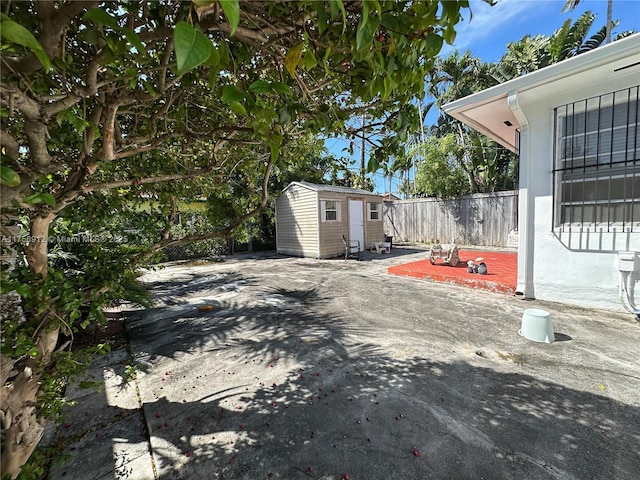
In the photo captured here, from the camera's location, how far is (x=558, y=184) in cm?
482

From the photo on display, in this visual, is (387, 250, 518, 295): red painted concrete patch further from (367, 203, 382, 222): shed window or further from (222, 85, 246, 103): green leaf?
(222, 85, 246, 103): green leaf

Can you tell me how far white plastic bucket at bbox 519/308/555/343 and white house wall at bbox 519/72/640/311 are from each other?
1.76 meters

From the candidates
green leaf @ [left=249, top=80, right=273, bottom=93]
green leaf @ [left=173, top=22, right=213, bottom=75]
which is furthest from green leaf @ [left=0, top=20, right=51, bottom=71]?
green leaf @ [left=249, top=80, right=273, bottom=93]

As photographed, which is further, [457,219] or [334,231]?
[457,219]

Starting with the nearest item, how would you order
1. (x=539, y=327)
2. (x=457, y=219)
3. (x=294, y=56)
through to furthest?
(x=294, y=56) → (x=539, y=327) → (x=457, y=219)

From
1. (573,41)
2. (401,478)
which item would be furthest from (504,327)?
(573,41)

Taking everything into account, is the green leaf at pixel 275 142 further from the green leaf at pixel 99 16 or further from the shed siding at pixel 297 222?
the shed siding at pixel 297 222

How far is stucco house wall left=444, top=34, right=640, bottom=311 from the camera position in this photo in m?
4.11

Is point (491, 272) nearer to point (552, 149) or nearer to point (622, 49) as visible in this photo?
point (552, 149)

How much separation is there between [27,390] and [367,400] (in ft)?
7.48

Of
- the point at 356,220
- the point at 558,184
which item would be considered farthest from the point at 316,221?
the point at 558,184

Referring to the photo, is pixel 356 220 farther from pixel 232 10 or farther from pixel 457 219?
pixel 232 10

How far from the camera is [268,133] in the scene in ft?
4.45

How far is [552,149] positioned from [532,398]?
14.0 ft
